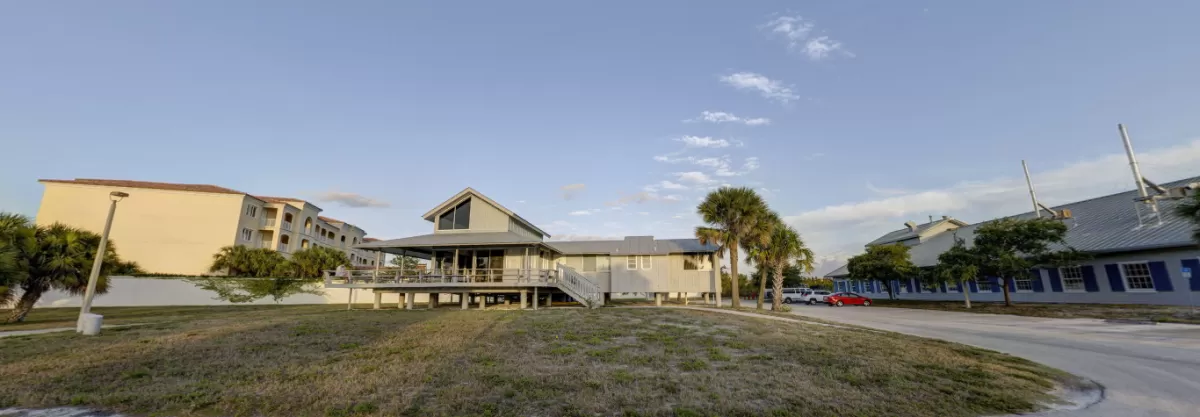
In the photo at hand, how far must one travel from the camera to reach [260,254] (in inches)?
1631

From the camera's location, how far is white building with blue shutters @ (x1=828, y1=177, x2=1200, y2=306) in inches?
810

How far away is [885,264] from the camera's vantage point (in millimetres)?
34938

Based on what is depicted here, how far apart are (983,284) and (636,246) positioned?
82.7 feet

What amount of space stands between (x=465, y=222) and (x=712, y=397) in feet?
76.8

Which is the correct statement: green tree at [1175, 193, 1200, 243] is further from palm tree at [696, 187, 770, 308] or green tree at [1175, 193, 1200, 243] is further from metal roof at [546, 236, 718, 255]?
metal roof at [546, 236, 718, 255]

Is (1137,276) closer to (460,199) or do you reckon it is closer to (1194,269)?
(1194,269)

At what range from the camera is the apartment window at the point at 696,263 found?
29.4m

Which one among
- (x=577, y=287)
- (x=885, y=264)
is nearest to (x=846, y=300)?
(x=885, y=264)

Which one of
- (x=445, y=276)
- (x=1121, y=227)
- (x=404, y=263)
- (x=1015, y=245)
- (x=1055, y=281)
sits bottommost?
(x=1055, y=281)

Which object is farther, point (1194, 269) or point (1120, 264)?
point (1120, 264)

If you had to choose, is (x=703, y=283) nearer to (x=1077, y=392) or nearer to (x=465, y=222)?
(x=465, y=222)

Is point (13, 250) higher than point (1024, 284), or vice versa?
point (13, 250)

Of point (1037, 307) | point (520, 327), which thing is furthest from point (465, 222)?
point (1037, 307)

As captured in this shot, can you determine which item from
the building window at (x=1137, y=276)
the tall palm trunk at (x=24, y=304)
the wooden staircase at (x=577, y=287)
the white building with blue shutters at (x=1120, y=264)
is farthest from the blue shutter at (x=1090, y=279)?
the tall palm trunk at (x=24, y=304)
